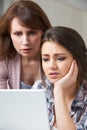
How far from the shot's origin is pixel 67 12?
270 centimetres

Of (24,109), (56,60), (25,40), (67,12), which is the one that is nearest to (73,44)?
(56,60)

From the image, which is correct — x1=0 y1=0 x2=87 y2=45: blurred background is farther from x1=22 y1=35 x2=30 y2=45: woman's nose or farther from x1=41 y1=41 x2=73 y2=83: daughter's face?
x1=41 y1=41 x2=73 y2=83: daughter's face

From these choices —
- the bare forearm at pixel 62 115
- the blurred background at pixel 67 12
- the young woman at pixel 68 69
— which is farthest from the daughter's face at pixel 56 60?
the blurred background at pixel 67 12

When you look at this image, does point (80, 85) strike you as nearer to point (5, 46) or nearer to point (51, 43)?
point (51, 43)

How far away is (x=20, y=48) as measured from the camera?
3.92ft

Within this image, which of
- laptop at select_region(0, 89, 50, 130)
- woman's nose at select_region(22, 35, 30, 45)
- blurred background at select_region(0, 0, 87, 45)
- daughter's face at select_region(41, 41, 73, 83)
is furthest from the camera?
blurred background at select_region(0, 0, 87, 45)

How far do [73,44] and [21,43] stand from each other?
25 centimetres

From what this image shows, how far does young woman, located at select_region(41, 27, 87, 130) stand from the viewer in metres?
0.97

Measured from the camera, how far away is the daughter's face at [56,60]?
987 millimetres

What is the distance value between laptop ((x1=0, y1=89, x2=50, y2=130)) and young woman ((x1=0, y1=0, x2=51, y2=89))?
47 centimetres

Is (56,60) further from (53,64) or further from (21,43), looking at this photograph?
(21,43)

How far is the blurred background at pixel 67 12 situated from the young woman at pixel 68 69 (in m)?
1.53

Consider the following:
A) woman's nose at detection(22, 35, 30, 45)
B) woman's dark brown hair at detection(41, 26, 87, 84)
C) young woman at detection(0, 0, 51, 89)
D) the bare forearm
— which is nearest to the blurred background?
young woman at detection(0, 0, 51, 89)

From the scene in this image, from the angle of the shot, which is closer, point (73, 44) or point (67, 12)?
point (73, 44)
